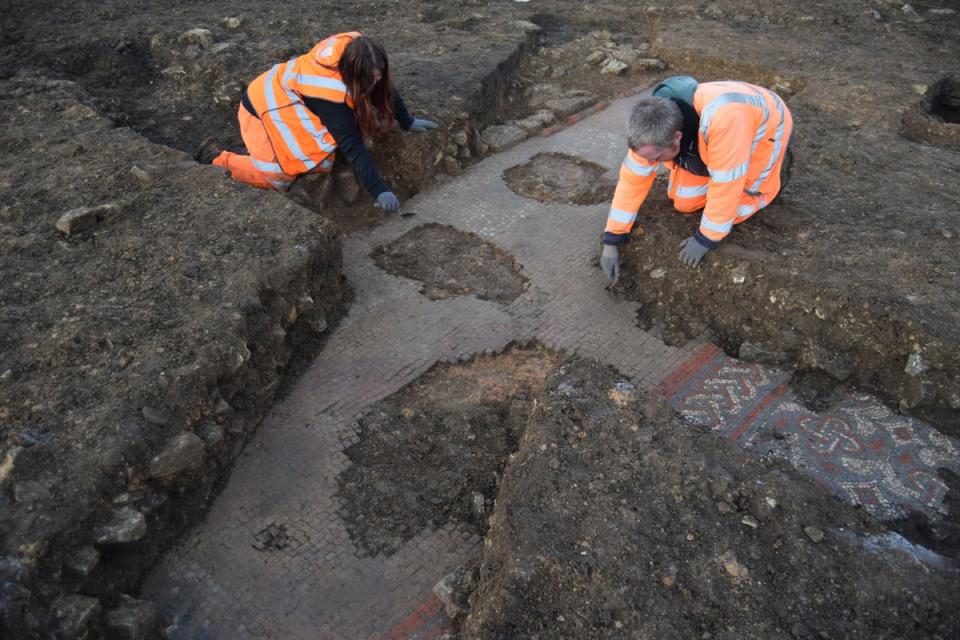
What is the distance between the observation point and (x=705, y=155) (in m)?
3.88

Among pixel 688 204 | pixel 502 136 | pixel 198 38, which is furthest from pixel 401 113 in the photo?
pixel 198 38

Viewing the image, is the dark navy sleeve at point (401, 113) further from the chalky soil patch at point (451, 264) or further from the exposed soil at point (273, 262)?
the chalky soil patch at point (451, 264)

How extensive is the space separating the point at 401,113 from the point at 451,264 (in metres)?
1.33

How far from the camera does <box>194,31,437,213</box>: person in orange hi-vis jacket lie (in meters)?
4.30

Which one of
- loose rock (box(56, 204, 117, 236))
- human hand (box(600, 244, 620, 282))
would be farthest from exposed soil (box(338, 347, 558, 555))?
loose rock (box(56, 204, 117, 236))

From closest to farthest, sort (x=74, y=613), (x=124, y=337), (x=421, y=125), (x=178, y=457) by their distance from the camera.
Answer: (x=74, y=613), (x=178, y=457), (x=124, y=337), (x=421, y=125)

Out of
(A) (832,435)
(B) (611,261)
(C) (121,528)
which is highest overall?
(C) (121,528)

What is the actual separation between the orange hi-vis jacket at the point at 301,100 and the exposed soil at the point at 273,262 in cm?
A: 29

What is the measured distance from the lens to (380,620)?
2.80m

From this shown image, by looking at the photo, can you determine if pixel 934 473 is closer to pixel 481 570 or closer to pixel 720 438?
pixel 720 438

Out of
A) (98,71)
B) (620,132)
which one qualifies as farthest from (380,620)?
(98,71)

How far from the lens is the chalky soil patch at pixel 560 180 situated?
5.30 m

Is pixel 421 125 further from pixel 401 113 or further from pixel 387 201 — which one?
pixel 387 201

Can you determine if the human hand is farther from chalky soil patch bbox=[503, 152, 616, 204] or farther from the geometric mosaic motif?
chalky soil patch bbox=[503, 152, 616, 204]
